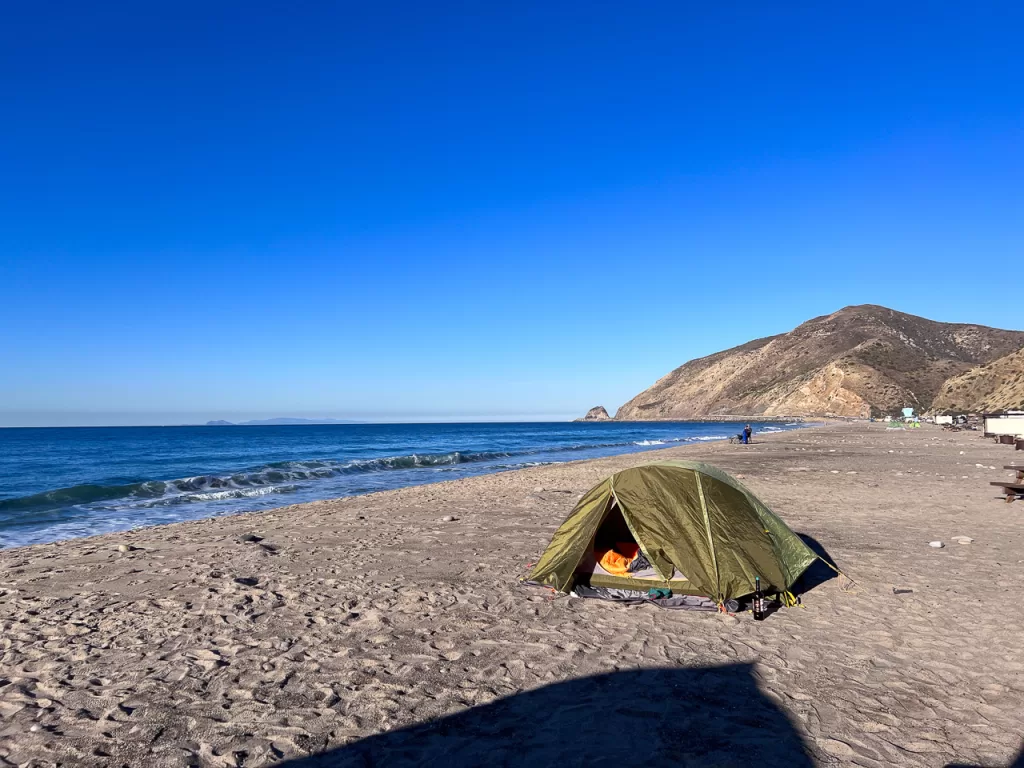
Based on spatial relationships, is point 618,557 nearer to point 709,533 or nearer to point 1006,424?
point 709,533

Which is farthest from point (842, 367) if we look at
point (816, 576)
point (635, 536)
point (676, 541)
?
point (635, 536)

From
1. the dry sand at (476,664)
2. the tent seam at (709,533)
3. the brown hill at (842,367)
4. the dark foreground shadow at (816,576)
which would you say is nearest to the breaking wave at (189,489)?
the dry sand at (476,664)

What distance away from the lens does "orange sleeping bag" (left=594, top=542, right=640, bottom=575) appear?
8.28 m

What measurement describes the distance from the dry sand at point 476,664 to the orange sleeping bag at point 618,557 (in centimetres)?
78

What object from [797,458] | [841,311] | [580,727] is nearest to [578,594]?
[580,727]

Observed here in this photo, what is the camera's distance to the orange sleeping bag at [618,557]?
8281mm

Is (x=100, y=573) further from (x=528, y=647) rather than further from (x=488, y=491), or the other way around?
(x=488, y=491)

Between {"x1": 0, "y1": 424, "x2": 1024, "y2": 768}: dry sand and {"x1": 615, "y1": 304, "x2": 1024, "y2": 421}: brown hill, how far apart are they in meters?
120

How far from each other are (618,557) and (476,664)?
10.5 feet

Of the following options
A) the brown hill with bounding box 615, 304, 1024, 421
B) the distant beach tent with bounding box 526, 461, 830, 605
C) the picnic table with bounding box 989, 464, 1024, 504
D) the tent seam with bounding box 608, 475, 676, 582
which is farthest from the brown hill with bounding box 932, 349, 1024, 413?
the tent seam with bounding box 608, 475, 676, 582

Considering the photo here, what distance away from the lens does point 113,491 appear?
23938 mm

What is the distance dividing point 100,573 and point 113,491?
17.0 metres

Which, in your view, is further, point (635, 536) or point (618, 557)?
point (618, 557)

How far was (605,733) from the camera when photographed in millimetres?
4633
